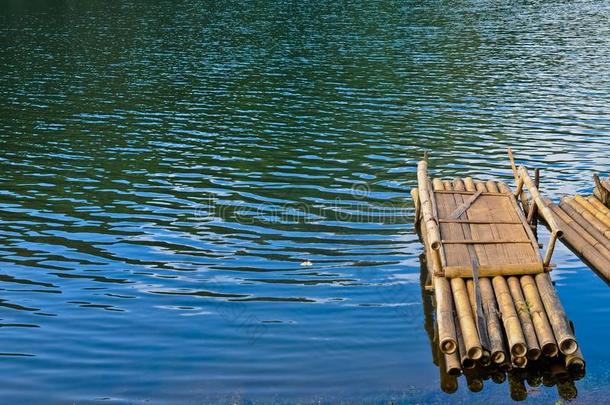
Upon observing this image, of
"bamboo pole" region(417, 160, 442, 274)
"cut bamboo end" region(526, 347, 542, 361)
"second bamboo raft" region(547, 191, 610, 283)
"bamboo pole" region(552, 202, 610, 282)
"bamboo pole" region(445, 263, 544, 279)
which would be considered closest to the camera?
"cut bamboo end" region(526, 347, 542, 361)

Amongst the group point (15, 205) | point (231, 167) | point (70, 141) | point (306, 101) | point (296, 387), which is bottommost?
point (296, 387)

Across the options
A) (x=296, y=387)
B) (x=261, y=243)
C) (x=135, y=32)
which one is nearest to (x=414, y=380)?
(x=296, y=387)

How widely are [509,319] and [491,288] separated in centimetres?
176

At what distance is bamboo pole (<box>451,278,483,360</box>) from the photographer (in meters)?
20.2

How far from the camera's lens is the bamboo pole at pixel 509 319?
20.2 m

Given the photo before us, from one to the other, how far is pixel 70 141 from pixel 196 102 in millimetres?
11796

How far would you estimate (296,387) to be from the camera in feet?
67.7

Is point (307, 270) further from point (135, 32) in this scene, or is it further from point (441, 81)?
point (135, 32)

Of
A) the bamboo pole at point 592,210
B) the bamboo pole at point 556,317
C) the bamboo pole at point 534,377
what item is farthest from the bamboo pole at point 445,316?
the bamboo pole at point 592,210

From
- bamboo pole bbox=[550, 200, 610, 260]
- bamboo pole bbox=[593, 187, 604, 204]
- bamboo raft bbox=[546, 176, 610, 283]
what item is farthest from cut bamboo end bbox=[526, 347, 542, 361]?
bamboo pole bbox=[593, 187, 604, 204]

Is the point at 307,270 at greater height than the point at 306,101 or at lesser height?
lesser

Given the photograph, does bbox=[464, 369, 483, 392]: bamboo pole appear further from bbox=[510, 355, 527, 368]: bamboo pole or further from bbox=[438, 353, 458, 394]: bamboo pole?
bbox=[510, 355, 527, 368]: bamboo pole

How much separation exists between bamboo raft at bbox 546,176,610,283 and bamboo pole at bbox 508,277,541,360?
518 centimetres

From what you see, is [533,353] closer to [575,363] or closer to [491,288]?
[575,363]
